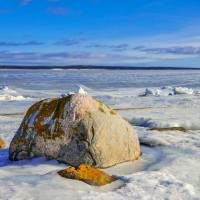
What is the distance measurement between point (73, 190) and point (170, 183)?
1146 mm

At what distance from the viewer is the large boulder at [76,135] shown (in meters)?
6.26

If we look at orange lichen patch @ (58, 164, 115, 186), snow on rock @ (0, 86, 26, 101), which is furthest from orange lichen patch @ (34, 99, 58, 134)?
snow on rock @ (0, 86, 26, 101)

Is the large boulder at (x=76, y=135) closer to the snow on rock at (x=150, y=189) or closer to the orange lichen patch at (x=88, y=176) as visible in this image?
the orange lichen patch at (x=88, y=176)

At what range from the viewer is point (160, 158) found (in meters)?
6.62

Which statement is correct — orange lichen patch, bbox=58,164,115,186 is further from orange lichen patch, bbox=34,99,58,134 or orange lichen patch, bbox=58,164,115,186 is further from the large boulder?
orange lichen patch, bbox=34,99,58,134

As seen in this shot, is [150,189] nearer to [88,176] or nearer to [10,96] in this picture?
[88,176]

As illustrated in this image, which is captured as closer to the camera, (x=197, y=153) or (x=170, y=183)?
(x=170, y=183)

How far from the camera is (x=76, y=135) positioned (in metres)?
6.36

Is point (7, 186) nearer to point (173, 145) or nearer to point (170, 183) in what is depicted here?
point (170, 183)

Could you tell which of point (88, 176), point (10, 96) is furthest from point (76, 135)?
point (10, 96)

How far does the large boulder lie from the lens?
246 inches

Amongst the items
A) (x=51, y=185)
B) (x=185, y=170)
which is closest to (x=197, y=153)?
(x=185, y=170)

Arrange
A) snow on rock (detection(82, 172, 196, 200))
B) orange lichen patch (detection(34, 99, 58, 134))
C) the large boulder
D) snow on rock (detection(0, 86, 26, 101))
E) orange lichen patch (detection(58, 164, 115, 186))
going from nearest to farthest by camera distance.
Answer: snow on rock (detection(82, 172, 196, 200)) < orange lichen patch (detection(58, 164, 115, 186)) < the large boulder < orange lichen patch (detection(34, 99, 58, 134)) < snow on rock (detection(0, 86, 26, 101))

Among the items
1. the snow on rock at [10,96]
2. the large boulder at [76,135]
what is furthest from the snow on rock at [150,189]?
the snow on rock at [10,96]
